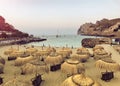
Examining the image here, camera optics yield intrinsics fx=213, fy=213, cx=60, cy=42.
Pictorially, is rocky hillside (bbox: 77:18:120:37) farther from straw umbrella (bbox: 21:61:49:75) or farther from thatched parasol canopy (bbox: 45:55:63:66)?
straw umbrella (bbox: 21:61:49:75)

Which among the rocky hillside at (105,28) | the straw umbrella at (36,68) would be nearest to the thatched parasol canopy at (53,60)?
the straw umbrella at (36,68)

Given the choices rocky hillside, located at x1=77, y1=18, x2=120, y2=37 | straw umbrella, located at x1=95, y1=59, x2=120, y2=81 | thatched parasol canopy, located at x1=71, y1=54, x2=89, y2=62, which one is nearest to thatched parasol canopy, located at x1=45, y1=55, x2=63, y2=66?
straw umbrella, located at x1=95, y1=59, x2=120, y2=81

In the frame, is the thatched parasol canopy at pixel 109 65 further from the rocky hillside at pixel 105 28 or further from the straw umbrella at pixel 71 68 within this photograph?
the rocky hillside at pixel 105 28

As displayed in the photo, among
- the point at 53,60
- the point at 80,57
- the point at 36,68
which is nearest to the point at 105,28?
the point at 80,57

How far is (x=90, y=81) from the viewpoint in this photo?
11.8 m

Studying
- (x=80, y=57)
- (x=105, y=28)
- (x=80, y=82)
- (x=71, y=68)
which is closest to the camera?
(x=80, y=82)

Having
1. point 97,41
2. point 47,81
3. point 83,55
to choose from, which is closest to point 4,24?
point 97,41

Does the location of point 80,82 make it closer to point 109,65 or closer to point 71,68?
point 71,68

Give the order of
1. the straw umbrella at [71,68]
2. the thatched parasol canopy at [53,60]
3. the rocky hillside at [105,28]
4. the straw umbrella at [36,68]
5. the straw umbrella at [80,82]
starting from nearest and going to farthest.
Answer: the straw umbrella at [80,82]
the straw umbrella at [36,68]
the straw umbrella at [71,68]
the thatched parasol canopy at [53,60]
the rocky hillside at [105,28]

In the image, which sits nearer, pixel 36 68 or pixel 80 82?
pixel 80 82

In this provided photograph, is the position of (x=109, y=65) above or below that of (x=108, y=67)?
above

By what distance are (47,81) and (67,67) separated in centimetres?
187

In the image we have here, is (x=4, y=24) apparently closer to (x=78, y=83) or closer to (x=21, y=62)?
(x=21, y=62)

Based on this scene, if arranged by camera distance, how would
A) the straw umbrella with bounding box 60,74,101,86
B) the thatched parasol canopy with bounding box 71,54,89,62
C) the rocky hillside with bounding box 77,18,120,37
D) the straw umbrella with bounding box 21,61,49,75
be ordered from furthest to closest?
the rocky hillside with bounding box 77,18,120,37, the thatched parasol canopy with bounding box 71,54,89,62, the straw umbrella with bounding box 21,61,49,75, the straw umbrella with bounding box 60,74,101,86
